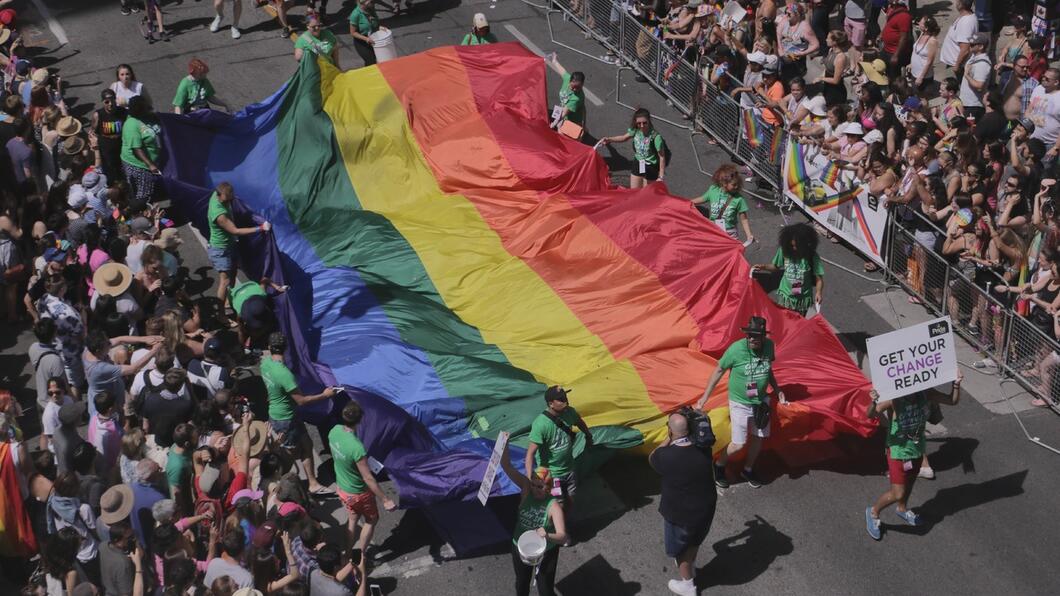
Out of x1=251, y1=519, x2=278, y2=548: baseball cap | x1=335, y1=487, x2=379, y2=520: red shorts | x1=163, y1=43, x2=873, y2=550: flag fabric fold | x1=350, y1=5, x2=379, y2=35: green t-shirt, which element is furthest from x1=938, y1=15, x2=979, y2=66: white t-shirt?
x1=251, y1=519, x2=278, y2=548: baseball cap

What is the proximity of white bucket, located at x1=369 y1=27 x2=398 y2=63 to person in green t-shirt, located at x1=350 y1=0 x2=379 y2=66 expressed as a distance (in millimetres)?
109

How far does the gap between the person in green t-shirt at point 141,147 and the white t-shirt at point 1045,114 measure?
10.6m

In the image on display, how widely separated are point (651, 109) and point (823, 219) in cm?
377

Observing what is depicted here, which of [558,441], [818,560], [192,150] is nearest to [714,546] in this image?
[818,560]

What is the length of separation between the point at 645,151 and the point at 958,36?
17.7ft

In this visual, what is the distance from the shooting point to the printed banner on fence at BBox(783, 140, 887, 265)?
14.3 m

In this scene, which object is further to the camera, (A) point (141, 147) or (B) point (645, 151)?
(B) point (645, 151)

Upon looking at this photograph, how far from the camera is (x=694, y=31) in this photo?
1809cm

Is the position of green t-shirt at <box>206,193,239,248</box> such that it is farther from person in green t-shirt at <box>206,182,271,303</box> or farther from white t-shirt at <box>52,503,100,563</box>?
white t-shirt at <box>52,503,100,563</box>

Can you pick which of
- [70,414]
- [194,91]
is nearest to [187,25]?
[194,91]

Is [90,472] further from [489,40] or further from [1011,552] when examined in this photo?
[489,40]

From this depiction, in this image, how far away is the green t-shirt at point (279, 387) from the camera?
34.3ft

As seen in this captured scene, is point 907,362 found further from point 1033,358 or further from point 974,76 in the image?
point 974,76

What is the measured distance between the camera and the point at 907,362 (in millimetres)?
9906
